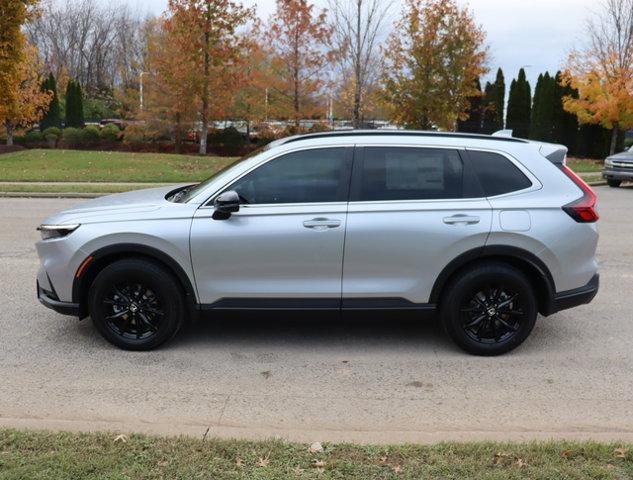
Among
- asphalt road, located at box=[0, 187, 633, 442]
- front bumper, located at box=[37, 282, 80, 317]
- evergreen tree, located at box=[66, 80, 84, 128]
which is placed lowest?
asphalt road, located at box=[0, 187, 633, 442]

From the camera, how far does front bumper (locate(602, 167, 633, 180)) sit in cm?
2019

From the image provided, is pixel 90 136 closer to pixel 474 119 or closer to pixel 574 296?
pixel 474 119

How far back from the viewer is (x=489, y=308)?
5094mm

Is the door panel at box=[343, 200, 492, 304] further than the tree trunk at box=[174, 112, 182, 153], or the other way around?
the tree trunk at box=[174, 112, 182, 153]

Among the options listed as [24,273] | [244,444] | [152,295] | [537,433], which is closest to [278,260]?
[152,295]

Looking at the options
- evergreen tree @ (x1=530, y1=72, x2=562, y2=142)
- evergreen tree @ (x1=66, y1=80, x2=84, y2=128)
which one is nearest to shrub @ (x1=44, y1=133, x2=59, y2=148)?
evergreen tree @ (x1=66, y1=80, x2=84, y2=128)

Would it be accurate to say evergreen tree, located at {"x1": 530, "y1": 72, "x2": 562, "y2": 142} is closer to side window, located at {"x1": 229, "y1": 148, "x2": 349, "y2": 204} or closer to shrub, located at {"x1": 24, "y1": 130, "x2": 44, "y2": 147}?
shrub, located at {"x1": 24, "y1": 130, "x2": 44, "y2": 147}

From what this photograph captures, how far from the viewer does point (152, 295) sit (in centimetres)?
508

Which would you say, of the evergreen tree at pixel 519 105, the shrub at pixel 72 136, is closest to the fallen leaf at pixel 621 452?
the shrub at pixel 72 136

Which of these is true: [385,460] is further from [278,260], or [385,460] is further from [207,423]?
[278,260]

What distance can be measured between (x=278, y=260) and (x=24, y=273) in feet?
13.8

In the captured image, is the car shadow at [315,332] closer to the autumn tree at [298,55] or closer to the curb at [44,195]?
the curb at [44,195]

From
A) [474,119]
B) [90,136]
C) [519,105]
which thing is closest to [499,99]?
[519,105]

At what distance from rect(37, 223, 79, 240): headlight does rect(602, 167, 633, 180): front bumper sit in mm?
19171
